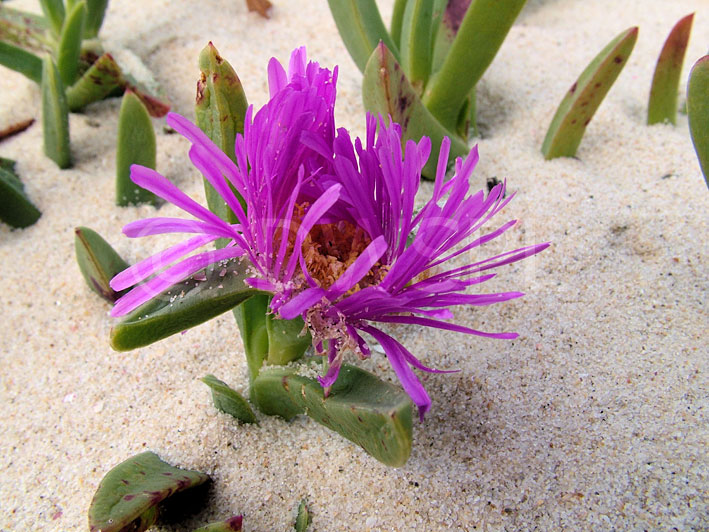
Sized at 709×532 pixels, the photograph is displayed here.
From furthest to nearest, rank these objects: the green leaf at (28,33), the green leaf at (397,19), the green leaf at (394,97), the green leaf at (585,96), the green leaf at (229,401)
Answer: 1. the green leaf at (28,33)
2. the green leaf at (397,19)
3. the green leaf at (585,96)
4. the green leaf at (394,97)
5. the green leaf at (229,401)

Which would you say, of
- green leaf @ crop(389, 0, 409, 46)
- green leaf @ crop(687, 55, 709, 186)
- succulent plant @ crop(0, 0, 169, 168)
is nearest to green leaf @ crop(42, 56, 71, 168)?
succulent plant @ crop(0, 0, 169, 168)

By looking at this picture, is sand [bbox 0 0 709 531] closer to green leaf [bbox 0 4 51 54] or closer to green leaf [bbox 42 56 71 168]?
green leaf [bbox 42 56 71 168]

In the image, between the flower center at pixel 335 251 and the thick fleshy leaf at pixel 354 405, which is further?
the flower center at pixel 335 251

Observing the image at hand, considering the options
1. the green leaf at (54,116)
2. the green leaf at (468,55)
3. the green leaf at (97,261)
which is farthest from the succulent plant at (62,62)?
the green leaf at (468,55)

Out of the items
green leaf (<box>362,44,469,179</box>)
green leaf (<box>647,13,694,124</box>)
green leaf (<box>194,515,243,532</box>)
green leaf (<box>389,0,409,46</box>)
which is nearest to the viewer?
green leaf (<box>194,515,243,532</box>)

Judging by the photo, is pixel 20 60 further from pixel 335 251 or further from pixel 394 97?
pixel 335 251

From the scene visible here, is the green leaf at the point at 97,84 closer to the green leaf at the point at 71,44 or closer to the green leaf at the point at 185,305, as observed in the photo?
the green leaf at the point at 71,44

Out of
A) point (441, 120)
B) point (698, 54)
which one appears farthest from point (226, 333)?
point (698, 54)
